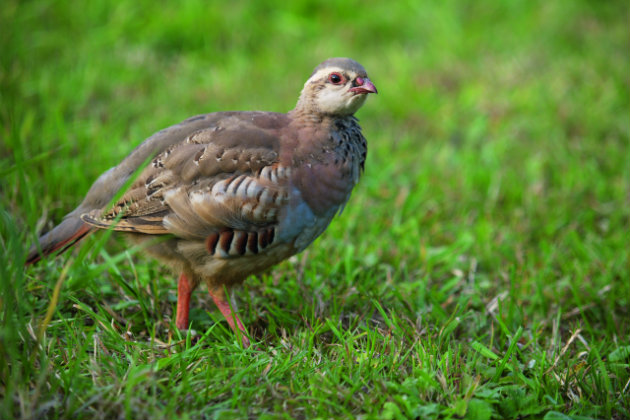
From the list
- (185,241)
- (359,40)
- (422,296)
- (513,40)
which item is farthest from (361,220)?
(513,40)

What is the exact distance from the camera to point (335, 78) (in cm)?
311

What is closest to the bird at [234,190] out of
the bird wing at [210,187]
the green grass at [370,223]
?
the bird wing at [210,187]

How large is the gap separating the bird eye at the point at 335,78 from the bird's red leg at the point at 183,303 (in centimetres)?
115

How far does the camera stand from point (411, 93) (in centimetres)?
593

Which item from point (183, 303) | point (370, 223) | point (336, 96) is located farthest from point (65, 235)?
point (370, 223)

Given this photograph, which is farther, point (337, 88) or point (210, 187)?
point (337, 88)

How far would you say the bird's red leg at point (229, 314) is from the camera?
9.70 ft

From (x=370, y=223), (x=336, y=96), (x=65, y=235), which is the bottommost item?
(x=370, y=223)

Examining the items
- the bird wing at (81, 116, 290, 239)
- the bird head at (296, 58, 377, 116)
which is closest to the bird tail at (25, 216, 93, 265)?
the bird wing at (81, 116, 290, 239)

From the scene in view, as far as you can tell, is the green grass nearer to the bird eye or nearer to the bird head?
the bird head

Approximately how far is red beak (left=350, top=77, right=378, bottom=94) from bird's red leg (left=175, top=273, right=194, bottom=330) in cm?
119

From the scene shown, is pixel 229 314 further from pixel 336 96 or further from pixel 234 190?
pixel 336 96

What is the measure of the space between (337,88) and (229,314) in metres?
1.17

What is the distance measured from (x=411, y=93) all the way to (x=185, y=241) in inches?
137
